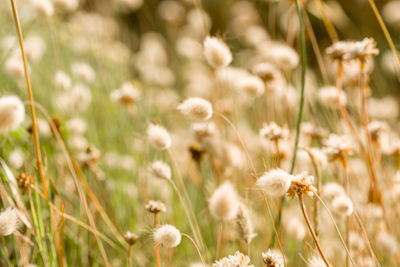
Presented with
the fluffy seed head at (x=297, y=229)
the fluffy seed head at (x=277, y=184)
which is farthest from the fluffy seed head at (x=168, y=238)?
the fluffy seed head at (x=297, y=229)

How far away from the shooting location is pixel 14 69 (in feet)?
3.25

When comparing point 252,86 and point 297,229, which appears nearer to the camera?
point 297,229

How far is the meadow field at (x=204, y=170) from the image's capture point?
24.8 inches

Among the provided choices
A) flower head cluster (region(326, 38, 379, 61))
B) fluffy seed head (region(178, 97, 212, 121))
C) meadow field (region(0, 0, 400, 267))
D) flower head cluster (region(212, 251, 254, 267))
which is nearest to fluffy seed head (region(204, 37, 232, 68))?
meadow field (region(0, 0, 400, 267))

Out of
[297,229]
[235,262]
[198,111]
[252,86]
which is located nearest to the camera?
[235,262]

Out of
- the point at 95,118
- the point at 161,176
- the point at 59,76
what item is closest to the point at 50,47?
the point at 95,118

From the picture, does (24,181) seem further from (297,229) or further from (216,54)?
(297,229)

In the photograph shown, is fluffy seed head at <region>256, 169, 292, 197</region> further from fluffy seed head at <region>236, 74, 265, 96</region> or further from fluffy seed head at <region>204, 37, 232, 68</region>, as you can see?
fluffy seed head at <region>236, 74, 265, 96</region>

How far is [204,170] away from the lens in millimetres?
1351

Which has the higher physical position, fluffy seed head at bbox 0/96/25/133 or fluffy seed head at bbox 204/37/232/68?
fluffy seed head at bbox 204/37/232/68

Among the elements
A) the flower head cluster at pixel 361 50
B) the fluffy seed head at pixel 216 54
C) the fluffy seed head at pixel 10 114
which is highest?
the flower head cluster at pixel 361 50

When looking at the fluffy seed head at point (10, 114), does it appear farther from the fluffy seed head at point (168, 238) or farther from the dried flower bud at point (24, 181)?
the fluffy seed head at point (168, 238)

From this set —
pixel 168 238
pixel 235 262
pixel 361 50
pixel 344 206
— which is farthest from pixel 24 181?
pixel 361 50

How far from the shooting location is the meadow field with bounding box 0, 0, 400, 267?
63cm
